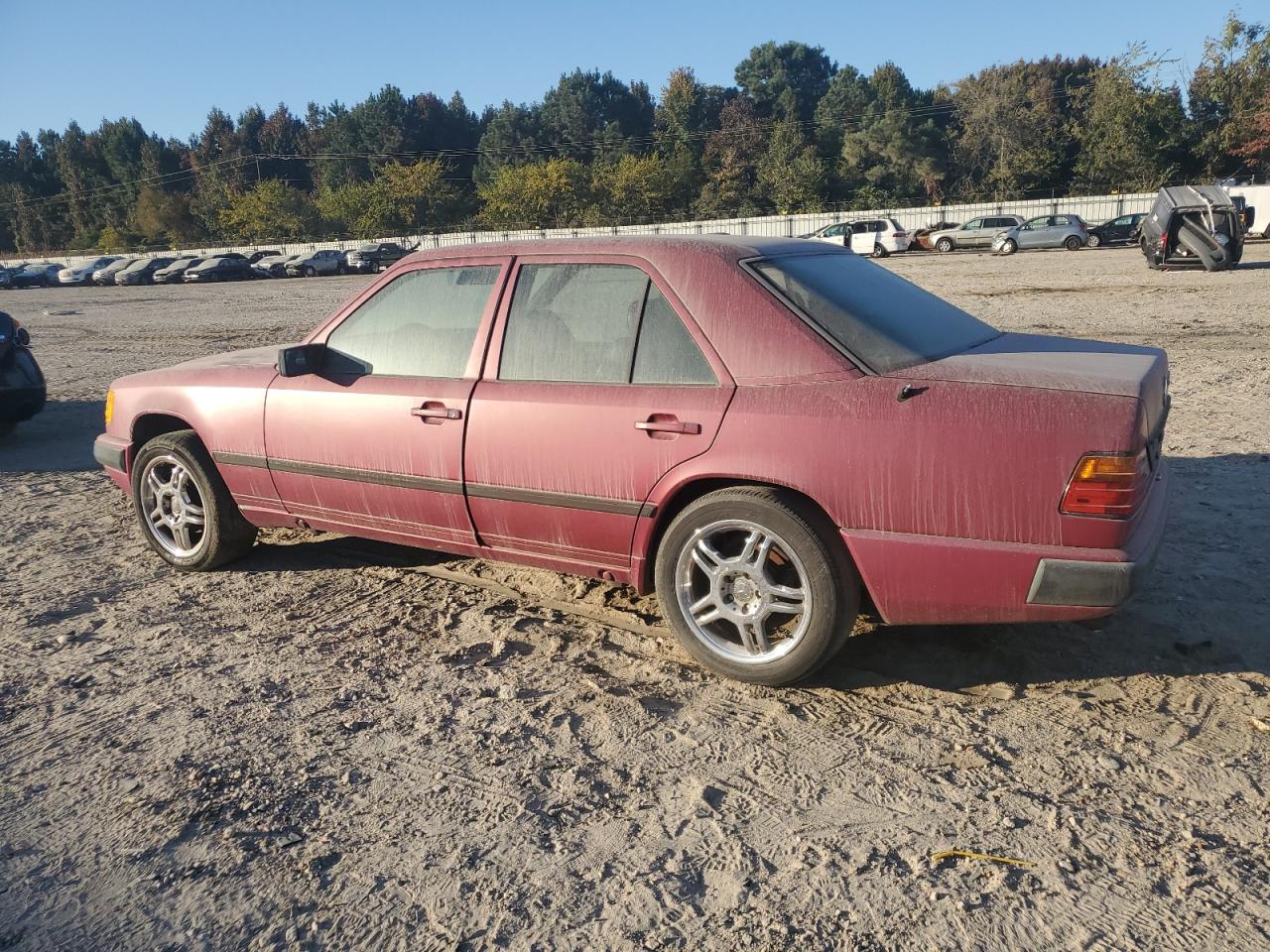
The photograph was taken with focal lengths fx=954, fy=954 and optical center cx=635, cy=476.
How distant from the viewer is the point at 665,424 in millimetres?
3471

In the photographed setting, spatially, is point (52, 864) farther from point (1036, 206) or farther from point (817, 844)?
point (1036, 206)

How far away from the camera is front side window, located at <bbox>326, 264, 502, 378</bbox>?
416 cm

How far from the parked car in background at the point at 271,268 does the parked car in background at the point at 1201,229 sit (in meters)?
42.0

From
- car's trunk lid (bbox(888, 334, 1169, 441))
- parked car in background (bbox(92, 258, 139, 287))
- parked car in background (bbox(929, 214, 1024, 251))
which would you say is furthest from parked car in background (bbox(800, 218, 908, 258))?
parked car in background (bbox(92, 258, 139, 287))

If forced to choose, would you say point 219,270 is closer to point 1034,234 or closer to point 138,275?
point 138,275

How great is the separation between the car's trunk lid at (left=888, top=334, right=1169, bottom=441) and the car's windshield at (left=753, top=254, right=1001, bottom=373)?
108 mm

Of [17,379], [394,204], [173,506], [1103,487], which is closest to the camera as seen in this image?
[1103,487]

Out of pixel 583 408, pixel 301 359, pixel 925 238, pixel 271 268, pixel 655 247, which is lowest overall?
pixel 925 238

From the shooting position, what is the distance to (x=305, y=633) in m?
4.14

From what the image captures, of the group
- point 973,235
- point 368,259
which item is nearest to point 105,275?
point 368,259

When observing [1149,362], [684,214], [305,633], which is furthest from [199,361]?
[684,214]

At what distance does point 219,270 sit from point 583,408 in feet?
166

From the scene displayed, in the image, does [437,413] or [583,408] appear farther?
[437,413]

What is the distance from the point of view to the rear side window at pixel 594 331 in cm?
360
